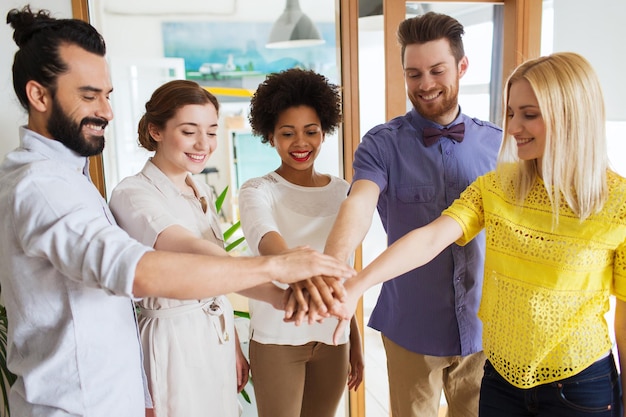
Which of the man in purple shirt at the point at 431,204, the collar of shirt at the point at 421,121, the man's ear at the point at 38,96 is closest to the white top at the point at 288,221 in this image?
the man in purple shirt at the point at 431,204

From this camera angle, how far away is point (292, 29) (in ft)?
9.02

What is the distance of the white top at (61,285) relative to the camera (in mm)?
1227

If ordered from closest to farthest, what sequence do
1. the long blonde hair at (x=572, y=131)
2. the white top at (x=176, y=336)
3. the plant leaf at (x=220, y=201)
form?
the long blonde hair at (x=572, y=131)
the white top at (x=176, y=336)
the plant leaf at (x=220, y=201)

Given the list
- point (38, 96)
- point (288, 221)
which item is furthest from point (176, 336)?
point (38, 96)

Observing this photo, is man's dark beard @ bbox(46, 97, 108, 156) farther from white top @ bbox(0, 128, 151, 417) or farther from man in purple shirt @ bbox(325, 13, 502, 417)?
man in purple shirt @ bbox(325, 13, 502, 417)

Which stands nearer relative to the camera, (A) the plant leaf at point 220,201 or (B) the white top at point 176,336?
(B) the white top at point 176,336

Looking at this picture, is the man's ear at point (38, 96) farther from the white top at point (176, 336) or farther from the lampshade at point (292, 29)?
the lampshade at point (292, 29)

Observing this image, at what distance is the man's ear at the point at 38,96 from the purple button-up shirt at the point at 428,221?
1.03 m

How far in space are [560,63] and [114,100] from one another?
6.33ft

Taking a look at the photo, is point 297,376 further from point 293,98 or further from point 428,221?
point 293,98

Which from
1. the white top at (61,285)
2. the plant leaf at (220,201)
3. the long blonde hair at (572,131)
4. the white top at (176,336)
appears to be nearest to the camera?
the white top at (61,285)

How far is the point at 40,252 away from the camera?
1251 mm

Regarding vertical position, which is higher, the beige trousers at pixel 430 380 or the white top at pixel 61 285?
the white top at pixel 61 285

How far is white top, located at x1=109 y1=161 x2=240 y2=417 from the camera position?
168cm
